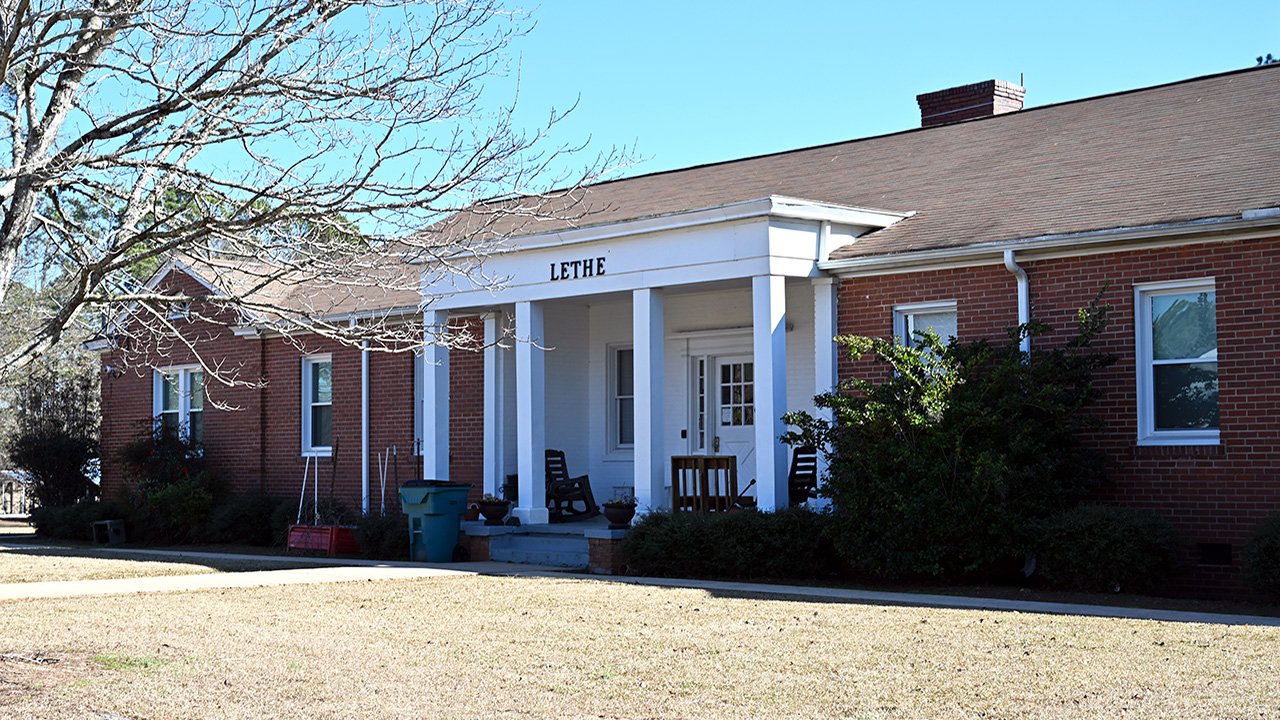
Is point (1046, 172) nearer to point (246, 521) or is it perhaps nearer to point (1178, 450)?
point (1178, 450)

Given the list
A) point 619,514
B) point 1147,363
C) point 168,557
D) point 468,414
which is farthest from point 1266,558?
point 168,557

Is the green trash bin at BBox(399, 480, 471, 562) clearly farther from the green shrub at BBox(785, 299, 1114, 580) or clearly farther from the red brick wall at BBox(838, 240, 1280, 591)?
the red brick wall at BBox(838, 240, 1280, 591)

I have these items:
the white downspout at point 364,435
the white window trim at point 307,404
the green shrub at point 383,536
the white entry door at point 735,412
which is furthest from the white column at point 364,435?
the white entry door at point 735,412

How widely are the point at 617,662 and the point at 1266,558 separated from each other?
605 cm

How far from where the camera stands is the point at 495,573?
47.0ft

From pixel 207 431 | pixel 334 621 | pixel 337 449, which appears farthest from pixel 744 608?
pixel 207 431

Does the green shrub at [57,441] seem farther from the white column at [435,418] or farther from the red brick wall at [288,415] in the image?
the white column at [435,418]

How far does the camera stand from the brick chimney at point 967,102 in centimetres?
1984

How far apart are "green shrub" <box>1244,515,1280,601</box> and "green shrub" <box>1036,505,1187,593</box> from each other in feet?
2.52

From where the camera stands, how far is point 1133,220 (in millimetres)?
12609

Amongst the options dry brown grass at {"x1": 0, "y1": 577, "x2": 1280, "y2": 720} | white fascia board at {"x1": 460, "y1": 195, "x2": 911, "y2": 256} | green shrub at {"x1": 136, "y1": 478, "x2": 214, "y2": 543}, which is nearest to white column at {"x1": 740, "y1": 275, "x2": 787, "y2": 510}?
white fascia board at {"x1": 460, "y1": 195, "x2": 911, "y2": 256}

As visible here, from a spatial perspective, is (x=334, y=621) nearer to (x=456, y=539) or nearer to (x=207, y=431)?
(x=456, y=539)

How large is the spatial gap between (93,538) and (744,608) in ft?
49.9

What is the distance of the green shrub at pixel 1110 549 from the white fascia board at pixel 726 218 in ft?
14.2
